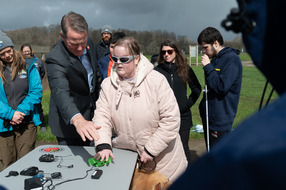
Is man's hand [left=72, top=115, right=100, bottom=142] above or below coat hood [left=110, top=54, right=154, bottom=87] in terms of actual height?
below

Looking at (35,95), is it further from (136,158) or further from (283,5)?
(283,5)

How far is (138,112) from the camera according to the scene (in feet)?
7.16

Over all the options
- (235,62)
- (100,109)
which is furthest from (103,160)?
(235,62)

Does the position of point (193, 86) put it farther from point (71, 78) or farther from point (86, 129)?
point (86, 129)

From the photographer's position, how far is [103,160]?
2.03 m

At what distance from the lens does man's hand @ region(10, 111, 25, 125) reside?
3.06 m

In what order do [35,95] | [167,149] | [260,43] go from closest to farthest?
[260,43] < [167,149] < [35,95]

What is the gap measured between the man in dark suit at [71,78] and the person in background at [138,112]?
0.93 ft

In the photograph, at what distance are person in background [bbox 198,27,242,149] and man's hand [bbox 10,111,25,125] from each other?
2.41 metres

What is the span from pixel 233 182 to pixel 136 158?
6.10 feet

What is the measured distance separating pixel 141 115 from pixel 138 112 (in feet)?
0.12

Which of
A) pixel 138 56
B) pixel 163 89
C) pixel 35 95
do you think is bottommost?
pixel 35 95

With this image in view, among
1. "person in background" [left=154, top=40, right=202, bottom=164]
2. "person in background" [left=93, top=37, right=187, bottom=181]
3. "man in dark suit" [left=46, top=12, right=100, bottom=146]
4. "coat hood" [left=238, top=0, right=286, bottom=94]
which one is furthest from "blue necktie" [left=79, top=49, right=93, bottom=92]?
"coat hood" [left=238, top=0, right=286, bottom=94]

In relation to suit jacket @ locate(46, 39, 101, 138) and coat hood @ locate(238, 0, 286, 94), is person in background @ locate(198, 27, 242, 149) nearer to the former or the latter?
suit jacket @ locate(46, 39, 101, 138)
